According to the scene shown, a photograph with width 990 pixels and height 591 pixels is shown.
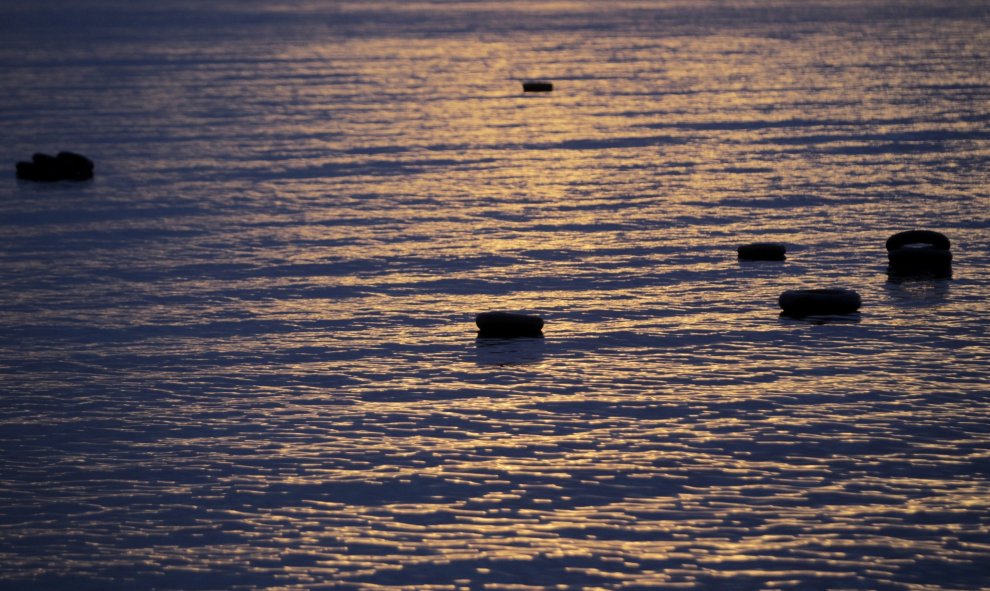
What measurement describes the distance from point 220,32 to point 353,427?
9419cm

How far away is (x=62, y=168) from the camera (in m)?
36.8

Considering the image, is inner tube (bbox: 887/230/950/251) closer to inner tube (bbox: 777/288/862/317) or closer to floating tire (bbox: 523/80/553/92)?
inner tube (bbox: 777/288/862/317)

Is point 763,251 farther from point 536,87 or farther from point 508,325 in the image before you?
point 536,87

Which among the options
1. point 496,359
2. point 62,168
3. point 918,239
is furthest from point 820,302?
point 62,168

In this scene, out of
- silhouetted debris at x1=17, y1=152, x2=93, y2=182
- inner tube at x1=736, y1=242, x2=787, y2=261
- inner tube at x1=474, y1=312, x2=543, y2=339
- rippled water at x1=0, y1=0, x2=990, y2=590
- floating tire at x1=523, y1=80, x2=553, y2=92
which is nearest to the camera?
rippled water at x1=0, y1=0, x2=990, y2=590

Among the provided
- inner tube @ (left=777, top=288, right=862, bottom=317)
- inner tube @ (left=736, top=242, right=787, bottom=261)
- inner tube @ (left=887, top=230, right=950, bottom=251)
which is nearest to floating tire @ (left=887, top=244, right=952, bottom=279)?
inner tube @ (left=887, top=230, right=950, bottom=251)

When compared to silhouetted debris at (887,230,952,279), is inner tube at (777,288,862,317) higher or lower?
lower

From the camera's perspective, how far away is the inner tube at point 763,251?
24344 millimetres

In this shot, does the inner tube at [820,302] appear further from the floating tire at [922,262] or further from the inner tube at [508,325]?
the inner tube at [508,325]

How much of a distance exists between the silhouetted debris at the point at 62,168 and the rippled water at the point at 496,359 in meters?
0.82

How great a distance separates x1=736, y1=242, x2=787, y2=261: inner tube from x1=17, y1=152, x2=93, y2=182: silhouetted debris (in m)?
18.8

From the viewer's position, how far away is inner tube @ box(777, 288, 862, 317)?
67.6 ft

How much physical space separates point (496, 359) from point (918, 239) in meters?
8.60

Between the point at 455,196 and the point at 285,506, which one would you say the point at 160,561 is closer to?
the point at 285,506
